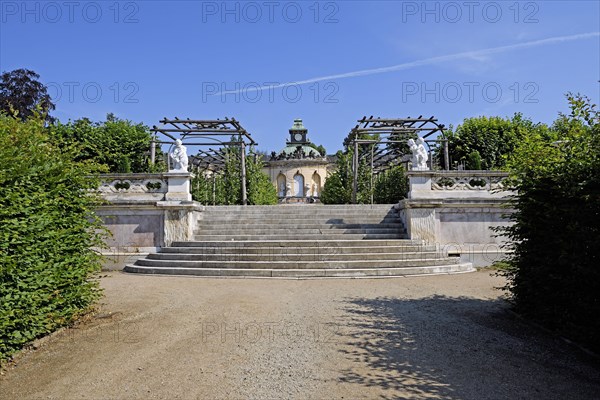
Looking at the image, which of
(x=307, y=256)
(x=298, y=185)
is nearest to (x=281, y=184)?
(x=298, y=185)

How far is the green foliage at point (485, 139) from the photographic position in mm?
20953

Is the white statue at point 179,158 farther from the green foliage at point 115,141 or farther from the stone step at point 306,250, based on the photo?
the green foliage at point 115,141

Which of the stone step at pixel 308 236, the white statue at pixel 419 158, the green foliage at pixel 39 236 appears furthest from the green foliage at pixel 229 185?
the green foliage at pixel 39 236

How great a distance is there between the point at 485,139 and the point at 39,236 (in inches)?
842

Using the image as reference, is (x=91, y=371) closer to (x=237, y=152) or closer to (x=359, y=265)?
(x=359, y=265)

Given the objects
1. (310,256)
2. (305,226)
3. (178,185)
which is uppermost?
(178,185)

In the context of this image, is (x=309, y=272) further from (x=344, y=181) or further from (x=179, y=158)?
(x=344, y=181)

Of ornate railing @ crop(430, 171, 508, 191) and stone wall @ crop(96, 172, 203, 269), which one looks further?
ornate railing @ crop(430, 171, 508, 191)

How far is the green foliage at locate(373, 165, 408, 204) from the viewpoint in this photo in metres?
17.1

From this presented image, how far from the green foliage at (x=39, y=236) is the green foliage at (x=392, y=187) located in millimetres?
13425

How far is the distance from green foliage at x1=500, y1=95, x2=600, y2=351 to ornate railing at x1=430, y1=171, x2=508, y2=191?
19.4 ft

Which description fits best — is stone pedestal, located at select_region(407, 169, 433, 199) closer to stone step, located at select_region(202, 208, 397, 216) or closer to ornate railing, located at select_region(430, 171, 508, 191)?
ornate railing, located at select_region(430, 171, 508, 191)

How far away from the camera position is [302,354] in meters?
4.21

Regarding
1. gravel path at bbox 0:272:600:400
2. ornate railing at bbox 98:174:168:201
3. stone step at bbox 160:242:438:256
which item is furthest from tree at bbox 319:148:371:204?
gravel path at bbox 0:272:600:400
